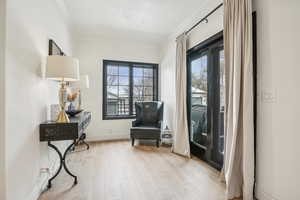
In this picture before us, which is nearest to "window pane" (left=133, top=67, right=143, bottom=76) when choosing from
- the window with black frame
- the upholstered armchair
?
the window with black frame

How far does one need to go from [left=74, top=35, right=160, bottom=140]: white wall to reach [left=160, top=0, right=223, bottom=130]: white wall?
0.98m

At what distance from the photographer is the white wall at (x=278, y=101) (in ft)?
4.72

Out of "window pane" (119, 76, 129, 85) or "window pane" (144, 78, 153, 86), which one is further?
"window pane" (144, 78, 153, 86)

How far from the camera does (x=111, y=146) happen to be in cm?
383

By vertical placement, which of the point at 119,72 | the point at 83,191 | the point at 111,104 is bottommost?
the point at 83,191

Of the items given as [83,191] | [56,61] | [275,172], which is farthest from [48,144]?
[275,172]

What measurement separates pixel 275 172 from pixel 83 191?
2156mm

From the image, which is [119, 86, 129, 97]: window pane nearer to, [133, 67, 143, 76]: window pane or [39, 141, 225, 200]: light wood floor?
[133, 67, 143, 76]: window pane

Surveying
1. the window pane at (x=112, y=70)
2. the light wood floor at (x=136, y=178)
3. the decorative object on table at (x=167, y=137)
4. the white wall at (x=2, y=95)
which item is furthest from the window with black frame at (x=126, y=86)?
the white wall at (x=2, y=95)

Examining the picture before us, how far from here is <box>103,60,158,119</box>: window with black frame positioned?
14.9 feet

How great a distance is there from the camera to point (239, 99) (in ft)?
6.12

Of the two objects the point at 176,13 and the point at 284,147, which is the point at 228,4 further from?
the point at 284,147

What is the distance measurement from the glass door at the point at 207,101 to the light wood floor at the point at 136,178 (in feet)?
1.00

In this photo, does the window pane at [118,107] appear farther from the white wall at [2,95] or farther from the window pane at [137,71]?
the white wall at [2,95]
